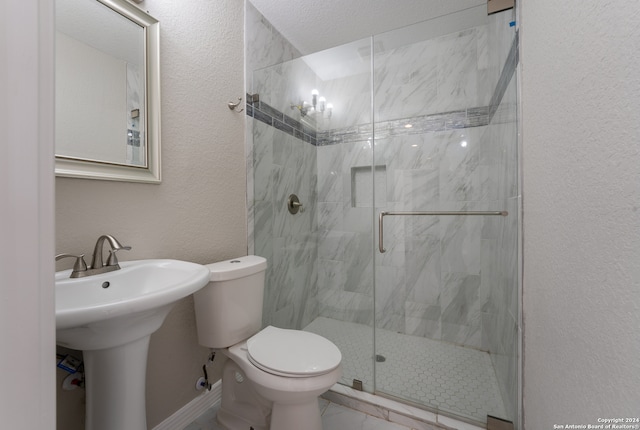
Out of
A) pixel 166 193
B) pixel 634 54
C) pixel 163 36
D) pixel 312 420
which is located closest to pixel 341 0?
pixel 163 36

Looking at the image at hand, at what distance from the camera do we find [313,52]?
226 centimetres

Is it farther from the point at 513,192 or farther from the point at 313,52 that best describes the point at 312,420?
the point at 313,52

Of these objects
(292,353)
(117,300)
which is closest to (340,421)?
(292,353)

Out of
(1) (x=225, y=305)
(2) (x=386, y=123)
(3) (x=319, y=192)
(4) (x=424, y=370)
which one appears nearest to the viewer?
(1) (x=225, y=305)

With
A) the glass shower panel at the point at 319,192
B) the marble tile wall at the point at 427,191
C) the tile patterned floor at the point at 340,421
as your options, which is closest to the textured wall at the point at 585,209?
the tile patterned floor at the point at 340,421

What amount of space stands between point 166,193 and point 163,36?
0.72 meters

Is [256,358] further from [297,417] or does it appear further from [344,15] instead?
[344,15]

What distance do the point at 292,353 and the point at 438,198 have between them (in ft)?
4.95

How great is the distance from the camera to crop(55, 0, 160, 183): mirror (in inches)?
36.5

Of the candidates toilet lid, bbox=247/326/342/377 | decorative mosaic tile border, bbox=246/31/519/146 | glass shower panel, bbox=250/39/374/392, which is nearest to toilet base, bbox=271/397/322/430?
toilet lid, bbox=247/326/342/377

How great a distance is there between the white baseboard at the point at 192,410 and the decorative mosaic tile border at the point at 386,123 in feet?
5.42

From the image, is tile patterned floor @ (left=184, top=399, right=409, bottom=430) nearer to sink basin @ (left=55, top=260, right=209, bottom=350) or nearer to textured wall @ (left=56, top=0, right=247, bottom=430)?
textured wall @ (left=56, top=0, right=247, bottom=430)

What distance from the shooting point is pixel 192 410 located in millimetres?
1336

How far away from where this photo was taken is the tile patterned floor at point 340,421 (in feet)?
4.31
